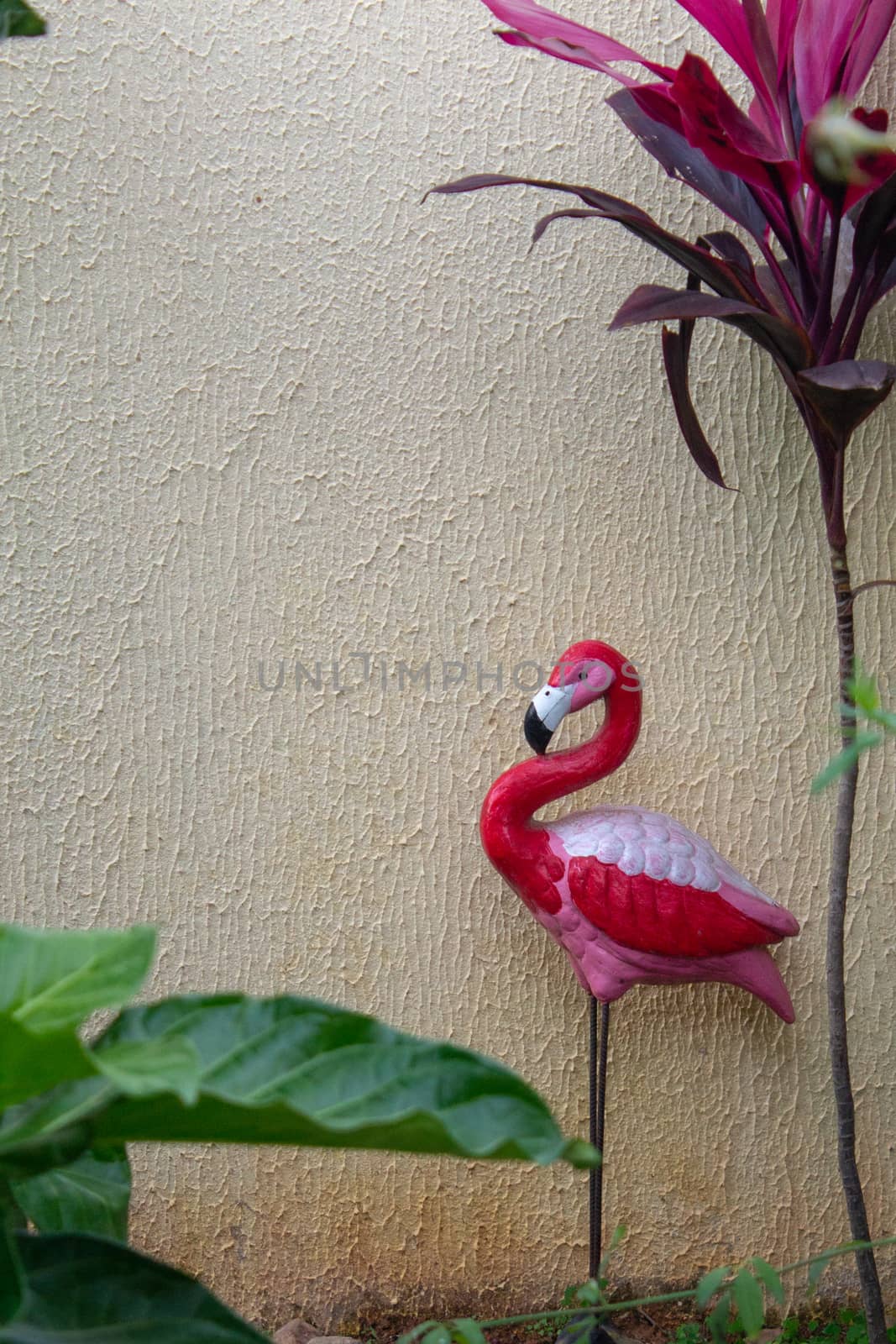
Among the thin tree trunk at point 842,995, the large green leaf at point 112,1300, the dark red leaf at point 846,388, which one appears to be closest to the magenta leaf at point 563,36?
the dark red leaf at point 846,388

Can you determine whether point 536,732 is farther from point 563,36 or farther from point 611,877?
point 563,36

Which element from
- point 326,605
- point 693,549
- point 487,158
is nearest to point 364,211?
point 487,158

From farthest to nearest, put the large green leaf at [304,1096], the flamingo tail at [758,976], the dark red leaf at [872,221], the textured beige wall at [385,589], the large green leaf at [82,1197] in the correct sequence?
the textured beige wall at [385,589] → the flamingo tail at [758,976] → the dark red leaf at [872,221] → the large green leaf at [82,1197] → the large green leaf at [304,1096]

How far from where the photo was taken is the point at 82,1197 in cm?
67

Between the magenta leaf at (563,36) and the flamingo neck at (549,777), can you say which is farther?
the flamingo neck at (549,777)

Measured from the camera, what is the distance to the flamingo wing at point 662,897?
1265 millimetres

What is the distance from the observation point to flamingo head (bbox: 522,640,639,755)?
1.28 meters

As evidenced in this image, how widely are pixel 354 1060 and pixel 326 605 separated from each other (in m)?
1.05

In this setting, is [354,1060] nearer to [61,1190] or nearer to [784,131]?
[61,1190]

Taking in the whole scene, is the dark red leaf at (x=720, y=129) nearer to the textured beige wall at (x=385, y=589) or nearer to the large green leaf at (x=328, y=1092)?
the textured beige wall at (x=385, y=589)

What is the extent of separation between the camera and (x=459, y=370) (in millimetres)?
1464

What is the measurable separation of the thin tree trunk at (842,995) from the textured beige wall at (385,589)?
0.24 m

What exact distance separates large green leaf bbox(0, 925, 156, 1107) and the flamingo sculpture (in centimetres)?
81

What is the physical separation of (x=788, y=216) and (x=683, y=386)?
8.2 inches
